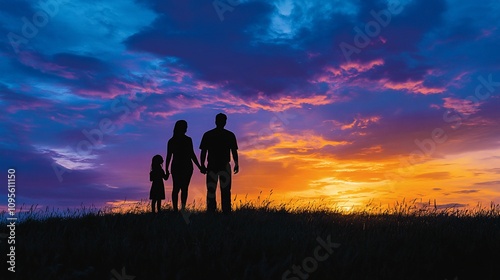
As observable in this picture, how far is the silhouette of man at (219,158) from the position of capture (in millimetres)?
11430

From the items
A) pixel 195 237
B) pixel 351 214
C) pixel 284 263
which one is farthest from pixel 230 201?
pixel 284 263

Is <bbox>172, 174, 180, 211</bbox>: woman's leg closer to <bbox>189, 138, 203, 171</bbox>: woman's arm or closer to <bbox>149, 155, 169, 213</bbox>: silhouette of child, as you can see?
<bbox>189, 138, 203, 171</bbox>: woman's arm

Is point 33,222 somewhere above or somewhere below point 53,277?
above

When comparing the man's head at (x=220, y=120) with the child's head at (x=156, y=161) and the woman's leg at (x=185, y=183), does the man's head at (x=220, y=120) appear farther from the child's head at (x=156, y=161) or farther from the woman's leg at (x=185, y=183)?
the child's head at (x=156, y=161)

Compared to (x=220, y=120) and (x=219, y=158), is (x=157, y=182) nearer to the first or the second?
(x=219, y=158)

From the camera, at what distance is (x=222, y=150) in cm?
1143

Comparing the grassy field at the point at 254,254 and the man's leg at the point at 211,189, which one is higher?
the man's leg at the point at 211,189

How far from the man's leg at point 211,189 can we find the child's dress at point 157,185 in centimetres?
209

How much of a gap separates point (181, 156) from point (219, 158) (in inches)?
43.1

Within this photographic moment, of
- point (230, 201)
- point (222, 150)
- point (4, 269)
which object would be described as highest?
point (222, 150)

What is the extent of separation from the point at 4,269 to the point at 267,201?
8519 mm

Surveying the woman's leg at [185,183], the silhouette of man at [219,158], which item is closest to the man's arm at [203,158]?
the silhouette of man at [219,158]

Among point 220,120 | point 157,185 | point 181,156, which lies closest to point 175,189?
point 181,156

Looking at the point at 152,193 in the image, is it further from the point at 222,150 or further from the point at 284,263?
the point at 284,263
